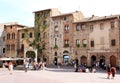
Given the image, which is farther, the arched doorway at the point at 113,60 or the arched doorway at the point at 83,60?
the arched doorway at the point at 83,60

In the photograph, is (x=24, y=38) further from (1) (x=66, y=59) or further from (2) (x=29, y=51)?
(1) (x=66, y=59)

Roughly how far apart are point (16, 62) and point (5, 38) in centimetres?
840

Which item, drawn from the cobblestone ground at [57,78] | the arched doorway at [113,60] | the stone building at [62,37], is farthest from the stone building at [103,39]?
the cobblestone ground at [57,78]

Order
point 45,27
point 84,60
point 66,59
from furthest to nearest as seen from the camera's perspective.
Answer: point 45,27 < point 66,59 < point 84,60

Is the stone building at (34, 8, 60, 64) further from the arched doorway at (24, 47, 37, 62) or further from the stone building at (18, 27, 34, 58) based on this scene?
the stone building at (18, 27, 34, 58)

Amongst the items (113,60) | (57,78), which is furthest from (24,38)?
(57,78)

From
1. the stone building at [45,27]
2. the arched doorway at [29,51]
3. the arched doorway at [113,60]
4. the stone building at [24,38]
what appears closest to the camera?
the arched doorway at [113,60]

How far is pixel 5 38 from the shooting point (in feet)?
195

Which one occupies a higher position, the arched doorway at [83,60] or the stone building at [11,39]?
the stone building at [11,39]

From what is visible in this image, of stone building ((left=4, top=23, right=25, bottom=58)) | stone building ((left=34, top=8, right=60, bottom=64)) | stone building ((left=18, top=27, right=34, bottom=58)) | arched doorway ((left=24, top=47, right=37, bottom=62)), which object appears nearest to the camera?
arched doorway ((left=24, top=47, right=37, bottom=62))

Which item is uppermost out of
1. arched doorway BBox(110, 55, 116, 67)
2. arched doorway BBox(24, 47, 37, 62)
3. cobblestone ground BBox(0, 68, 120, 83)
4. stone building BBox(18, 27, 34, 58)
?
stone building BBox(18, 27, 34, 58)

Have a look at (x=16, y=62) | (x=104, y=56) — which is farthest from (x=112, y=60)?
(x=16, y=62)

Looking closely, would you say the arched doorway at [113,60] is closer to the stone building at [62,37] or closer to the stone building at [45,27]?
the stone building at [62,37]

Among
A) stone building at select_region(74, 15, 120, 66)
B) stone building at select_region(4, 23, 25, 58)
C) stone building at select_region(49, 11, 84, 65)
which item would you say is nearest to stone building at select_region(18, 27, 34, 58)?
stone building at select_region(4, 23, 25, 58)
